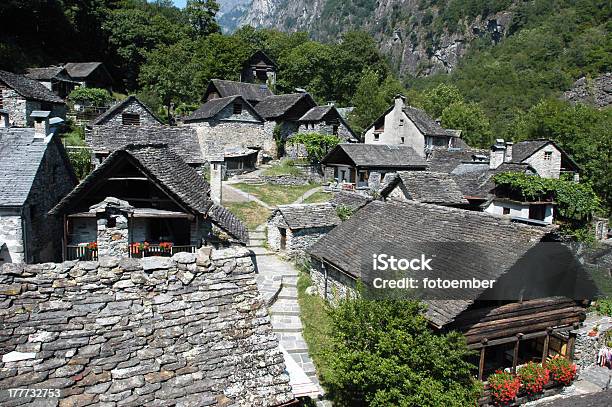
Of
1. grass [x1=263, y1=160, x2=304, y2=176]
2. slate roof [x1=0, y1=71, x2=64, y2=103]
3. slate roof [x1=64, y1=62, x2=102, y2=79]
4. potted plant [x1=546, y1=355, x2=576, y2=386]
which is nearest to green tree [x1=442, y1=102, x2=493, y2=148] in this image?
grass [x1=263, y1=160, x2=304, y2=176]

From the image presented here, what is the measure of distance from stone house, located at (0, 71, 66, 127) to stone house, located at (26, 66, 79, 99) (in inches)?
375

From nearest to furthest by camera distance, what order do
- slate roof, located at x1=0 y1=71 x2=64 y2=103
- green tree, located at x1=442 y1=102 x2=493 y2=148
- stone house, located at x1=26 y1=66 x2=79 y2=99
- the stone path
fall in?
the stone path → slate roof, located at x1=0 y1=71 x2=64 y2=103 → stone house, located at x1=26 y1=66 x2=79 y2=99 → green tree, located at x1=442 y1=102 x2=493 y2=148

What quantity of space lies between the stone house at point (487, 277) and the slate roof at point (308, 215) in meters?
5.62

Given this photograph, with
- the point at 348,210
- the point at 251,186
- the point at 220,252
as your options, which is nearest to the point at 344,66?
the point at 251,186

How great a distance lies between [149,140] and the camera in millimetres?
24375

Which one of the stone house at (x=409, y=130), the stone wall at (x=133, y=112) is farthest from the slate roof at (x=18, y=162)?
the stone house at (x=409, y=130)

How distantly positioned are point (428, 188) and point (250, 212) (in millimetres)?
11883

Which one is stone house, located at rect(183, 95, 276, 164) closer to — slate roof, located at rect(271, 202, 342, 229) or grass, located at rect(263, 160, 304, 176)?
grass, located at rect(263, 160, 304, 176)

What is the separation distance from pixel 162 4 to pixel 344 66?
54.7 metres

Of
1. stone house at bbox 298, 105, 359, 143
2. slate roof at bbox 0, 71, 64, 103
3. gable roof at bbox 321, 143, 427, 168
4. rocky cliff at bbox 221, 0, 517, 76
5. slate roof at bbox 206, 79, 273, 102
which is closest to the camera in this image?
slate roof at bbox 0, 71, 64, 103

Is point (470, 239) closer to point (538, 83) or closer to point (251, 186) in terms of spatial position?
point (251, 186)

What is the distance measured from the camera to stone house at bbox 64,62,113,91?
49281mm

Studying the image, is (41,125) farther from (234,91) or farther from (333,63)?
(333,63)

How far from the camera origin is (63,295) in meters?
5.53
